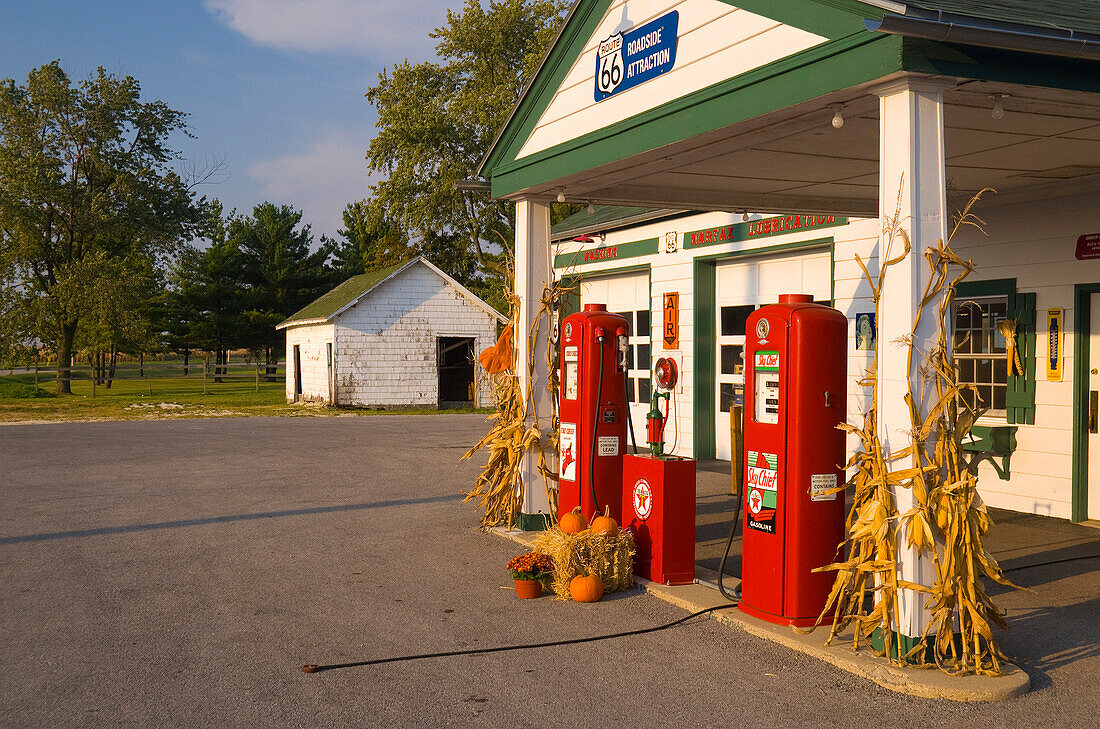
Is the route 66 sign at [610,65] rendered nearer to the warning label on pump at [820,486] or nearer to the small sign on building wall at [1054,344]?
the warning label on pump at [820,486]

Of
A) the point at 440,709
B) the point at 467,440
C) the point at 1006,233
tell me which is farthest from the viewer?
the point at 467,440

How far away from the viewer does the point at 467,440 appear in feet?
60.3

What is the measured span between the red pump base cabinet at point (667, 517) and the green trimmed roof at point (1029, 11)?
3.36 meters

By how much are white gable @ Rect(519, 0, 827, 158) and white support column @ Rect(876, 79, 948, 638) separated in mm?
750

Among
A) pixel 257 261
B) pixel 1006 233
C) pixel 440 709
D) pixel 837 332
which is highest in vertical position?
pixel 257 261

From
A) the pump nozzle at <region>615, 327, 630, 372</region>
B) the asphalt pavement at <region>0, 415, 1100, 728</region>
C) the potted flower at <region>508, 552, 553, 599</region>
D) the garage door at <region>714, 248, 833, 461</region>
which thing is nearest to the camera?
the asphalt pavement at <region>0, 415, 1100, 728</region>

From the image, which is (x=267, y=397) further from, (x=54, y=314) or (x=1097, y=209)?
(x=1097, y=209)

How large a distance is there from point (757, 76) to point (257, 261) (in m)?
58.4

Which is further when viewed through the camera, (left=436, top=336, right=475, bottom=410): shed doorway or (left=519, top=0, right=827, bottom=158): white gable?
(left=436, top=336, right=475, bottom=410): shed doorway

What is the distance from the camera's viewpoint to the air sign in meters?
6.84

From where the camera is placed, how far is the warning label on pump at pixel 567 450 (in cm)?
788

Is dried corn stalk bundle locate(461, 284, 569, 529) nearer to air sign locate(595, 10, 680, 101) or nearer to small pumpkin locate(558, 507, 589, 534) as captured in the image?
small pumpkin locate(558, 507, 589, 534)

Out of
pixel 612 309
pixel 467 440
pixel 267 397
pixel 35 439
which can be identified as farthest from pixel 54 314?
pixel 612 309

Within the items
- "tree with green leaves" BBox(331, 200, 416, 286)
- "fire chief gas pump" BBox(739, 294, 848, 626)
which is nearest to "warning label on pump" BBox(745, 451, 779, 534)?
"fire chief gas pump" BBox(739, 294, 848, 626)
